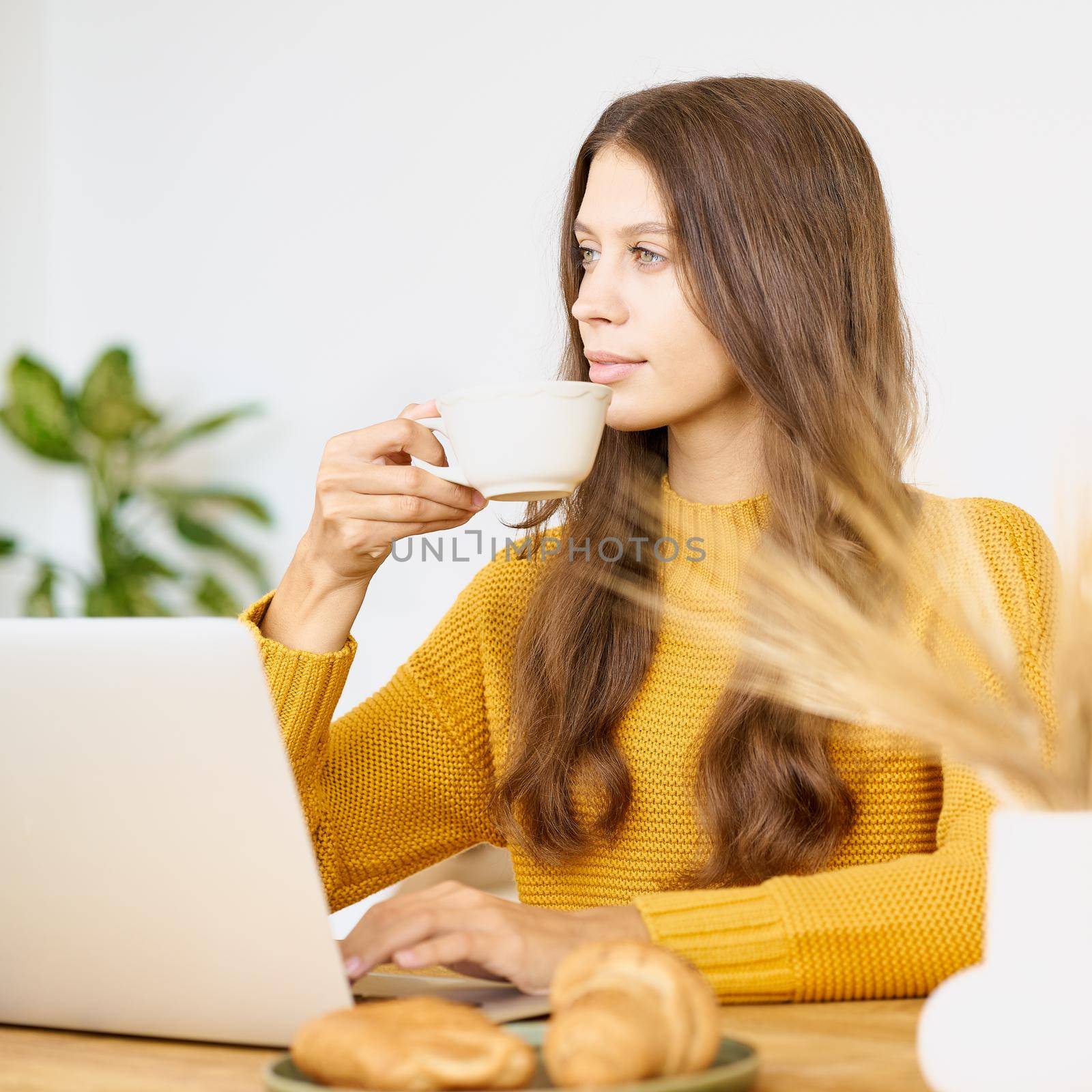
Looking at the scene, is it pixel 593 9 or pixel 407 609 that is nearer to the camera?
pixel 593 9

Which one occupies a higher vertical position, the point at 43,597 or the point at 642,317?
the point at 642,317

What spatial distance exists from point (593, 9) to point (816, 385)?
2.05 meters

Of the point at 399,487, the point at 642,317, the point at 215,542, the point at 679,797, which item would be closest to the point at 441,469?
the point at 399,487

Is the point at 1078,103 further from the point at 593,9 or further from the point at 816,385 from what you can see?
the point at 816,385

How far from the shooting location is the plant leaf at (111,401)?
3766mm

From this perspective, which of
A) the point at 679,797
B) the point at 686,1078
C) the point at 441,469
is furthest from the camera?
the point at 679,797

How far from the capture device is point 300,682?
132 cm

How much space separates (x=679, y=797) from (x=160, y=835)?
0.76 m

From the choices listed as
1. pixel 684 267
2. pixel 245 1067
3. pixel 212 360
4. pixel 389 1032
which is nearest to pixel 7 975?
pixel 245 1067

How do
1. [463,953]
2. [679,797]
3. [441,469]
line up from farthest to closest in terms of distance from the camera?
1. [679,797]
2. [441,469]
3. [463,953]

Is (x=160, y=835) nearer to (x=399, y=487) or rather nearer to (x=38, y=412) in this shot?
(x=399, y=487)

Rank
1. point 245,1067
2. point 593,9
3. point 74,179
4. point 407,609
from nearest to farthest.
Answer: point 245,1067
point 593,9
point 407,609
point 74,179

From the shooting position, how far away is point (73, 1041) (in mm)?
819

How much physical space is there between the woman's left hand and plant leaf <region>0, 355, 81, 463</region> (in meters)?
3.10
